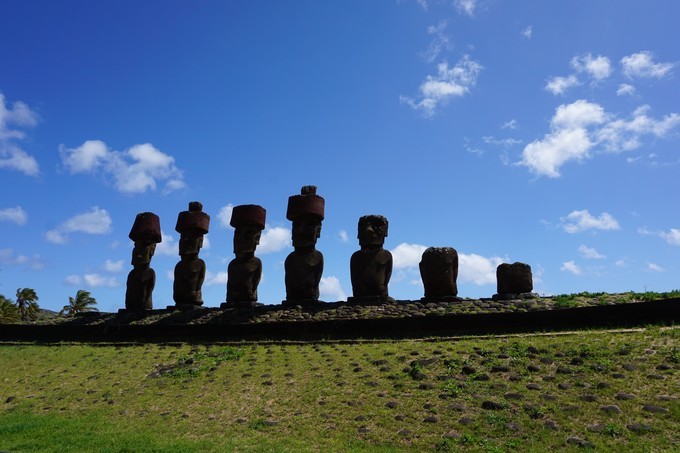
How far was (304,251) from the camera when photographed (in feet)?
59.9

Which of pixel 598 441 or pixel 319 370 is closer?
pixel 598 441

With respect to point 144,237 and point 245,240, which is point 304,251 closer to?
point 245,240

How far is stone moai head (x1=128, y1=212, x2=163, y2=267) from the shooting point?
70.8ft

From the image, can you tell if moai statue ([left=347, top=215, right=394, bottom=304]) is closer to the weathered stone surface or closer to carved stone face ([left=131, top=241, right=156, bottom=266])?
the weathered stone surface

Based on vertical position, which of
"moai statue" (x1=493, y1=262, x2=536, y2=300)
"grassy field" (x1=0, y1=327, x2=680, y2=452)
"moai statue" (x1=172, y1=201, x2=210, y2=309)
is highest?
"moai statue" (x1=172, y1=201, x2=210, y2=309)

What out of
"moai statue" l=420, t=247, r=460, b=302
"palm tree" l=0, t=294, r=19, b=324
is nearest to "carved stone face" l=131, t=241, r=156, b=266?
"moai statue" l=420, t=247, r=460, b=302

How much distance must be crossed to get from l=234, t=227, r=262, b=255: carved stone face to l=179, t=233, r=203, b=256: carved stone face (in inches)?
86.3

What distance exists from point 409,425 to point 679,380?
12.5 feet

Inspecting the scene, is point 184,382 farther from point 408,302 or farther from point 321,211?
point 321,211

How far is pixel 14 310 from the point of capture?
36.1m

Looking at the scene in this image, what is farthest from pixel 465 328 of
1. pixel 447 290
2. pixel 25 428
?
pixel 25 428

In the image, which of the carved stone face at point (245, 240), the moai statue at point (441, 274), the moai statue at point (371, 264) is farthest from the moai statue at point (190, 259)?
the moai statue at point (441, 274)

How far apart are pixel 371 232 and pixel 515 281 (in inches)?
176

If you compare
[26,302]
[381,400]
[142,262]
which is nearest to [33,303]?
[26,302]
